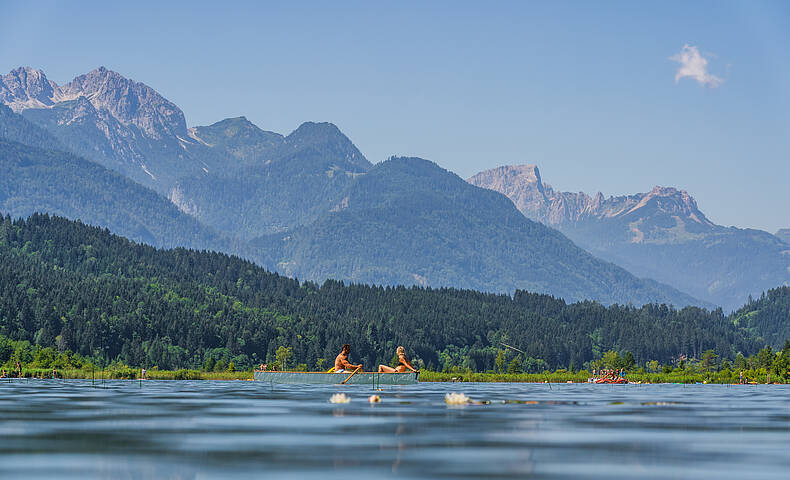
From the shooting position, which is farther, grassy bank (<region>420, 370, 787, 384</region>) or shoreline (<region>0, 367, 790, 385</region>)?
grassy bank (<region>420, 370, 787, 384</region>)

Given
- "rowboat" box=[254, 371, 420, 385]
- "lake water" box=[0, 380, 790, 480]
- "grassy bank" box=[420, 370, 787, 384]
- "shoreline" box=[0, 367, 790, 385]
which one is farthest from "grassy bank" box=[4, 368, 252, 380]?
"lake water" box=[0, 380, 790, 480]

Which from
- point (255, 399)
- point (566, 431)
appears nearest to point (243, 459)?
point (566, 431)

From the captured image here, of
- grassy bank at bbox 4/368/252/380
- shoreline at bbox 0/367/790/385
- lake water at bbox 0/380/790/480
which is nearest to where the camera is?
lake water at bbox 0/380/790/480

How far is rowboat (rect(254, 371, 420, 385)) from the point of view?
336ft

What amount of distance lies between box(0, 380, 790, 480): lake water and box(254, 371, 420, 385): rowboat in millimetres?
40905

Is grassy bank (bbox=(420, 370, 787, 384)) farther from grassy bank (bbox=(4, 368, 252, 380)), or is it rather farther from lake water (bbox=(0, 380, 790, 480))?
lake water (bbox=(0, 380, 790, 480))

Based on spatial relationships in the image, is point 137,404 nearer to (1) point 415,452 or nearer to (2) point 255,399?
(2) point 255,399

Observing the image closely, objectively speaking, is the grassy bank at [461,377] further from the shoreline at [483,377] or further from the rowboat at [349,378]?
the rowboat at [349,378]

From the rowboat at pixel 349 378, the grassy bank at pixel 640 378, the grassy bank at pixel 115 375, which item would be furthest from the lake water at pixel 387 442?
the grassy bank at pixel 640 378

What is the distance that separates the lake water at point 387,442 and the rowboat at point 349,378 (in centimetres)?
4090

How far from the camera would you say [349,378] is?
99.9m

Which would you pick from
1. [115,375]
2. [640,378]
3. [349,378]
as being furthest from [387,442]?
[640,378]

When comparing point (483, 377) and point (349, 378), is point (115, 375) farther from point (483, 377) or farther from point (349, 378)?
point (349, 378)

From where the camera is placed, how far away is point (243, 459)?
3422cm
